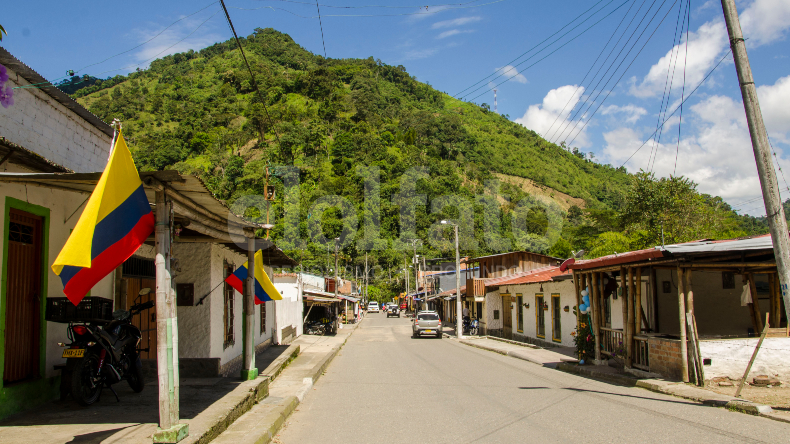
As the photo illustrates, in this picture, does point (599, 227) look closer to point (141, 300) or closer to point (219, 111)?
point (141, 300)

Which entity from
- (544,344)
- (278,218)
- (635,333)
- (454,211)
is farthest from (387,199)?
(635,333)

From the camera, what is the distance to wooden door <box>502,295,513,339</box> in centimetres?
2658

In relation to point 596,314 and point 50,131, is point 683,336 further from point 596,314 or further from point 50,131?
point 50,131

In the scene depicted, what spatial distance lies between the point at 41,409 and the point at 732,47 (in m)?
10.9

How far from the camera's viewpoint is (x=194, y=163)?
82938mm

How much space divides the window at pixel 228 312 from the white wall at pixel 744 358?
9.54 metres

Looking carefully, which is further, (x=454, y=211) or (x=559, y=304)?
(x=454, y=211)

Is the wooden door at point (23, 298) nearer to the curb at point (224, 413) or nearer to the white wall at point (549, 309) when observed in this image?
the curb at point (224, 413)

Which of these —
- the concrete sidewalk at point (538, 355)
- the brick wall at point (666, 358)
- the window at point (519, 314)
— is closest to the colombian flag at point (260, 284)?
the brick wall at point (666, 358)

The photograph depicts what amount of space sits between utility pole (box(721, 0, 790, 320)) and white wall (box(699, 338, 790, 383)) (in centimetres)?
232

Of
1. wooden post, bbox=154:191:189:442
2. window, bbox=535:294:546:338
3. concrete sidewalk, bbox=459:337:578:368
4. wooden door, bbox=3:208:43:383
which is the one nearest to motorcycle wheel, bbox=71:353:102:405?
wooden door, bbox=3:208:43:383

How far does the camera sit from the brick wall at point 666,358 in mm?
9969

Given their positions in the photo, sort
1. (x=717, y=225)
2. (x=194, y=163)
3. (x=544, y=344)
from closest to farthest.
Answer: (x=544, y=344), (x=717, y=225), (x=194, y=163)

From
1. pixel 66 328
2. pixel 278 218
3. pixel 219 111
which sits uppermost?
pixel 219 111
